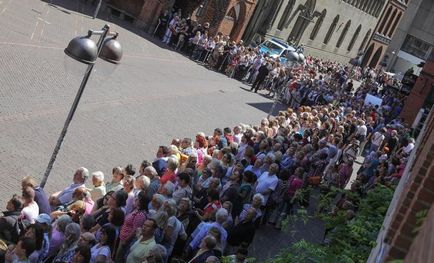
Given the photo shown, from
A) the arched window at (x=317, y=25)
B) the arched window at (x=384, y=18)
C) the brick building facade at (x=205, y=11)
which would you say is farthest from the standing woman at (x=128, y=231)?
the arched window at (x=384, y=18)

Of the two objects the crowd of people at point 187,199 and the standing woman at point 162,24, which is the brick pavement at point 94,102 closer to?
the crowd of people at point 187,199

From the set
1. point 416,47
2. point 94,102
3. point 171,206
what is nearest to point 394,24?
point 416,47

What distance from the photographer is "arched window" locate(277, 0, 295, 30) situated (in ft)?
156

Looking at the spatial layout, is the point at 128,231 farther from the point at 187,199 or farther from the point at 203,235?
the point at 187,199

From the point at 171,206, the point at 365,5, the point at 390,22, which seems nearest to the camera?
the point at 171,206

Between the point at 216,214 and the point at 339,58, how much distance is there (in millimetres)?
61596

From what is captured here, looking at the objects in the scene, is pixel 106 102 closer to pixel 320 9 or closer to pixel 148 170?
pixel 148 170

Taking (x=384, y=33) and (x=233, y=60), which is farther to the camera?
(x=384, y=33)

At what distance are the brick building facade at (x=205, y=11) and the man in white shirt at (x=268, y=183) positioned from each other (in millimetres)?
21932

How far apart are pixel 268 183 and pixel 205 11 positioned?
26814mm

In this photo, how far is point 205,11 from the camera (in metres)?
37.4

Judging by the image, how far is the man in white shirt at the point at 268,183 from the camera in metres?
11.7

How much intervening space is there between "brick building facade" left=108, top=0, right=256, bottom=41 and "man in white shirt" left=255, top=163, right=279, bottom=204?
21932 millimetres

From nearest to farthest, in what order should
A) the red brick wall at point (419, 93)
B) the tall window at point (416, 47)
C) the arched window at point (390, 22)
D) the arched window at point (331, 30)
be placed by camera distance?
1. the red brick wall at point (419, 93)
2. the arched window at point (331, 30)
3. the tall window at point (416, 47)
4. the arched window at point (390, 22)
